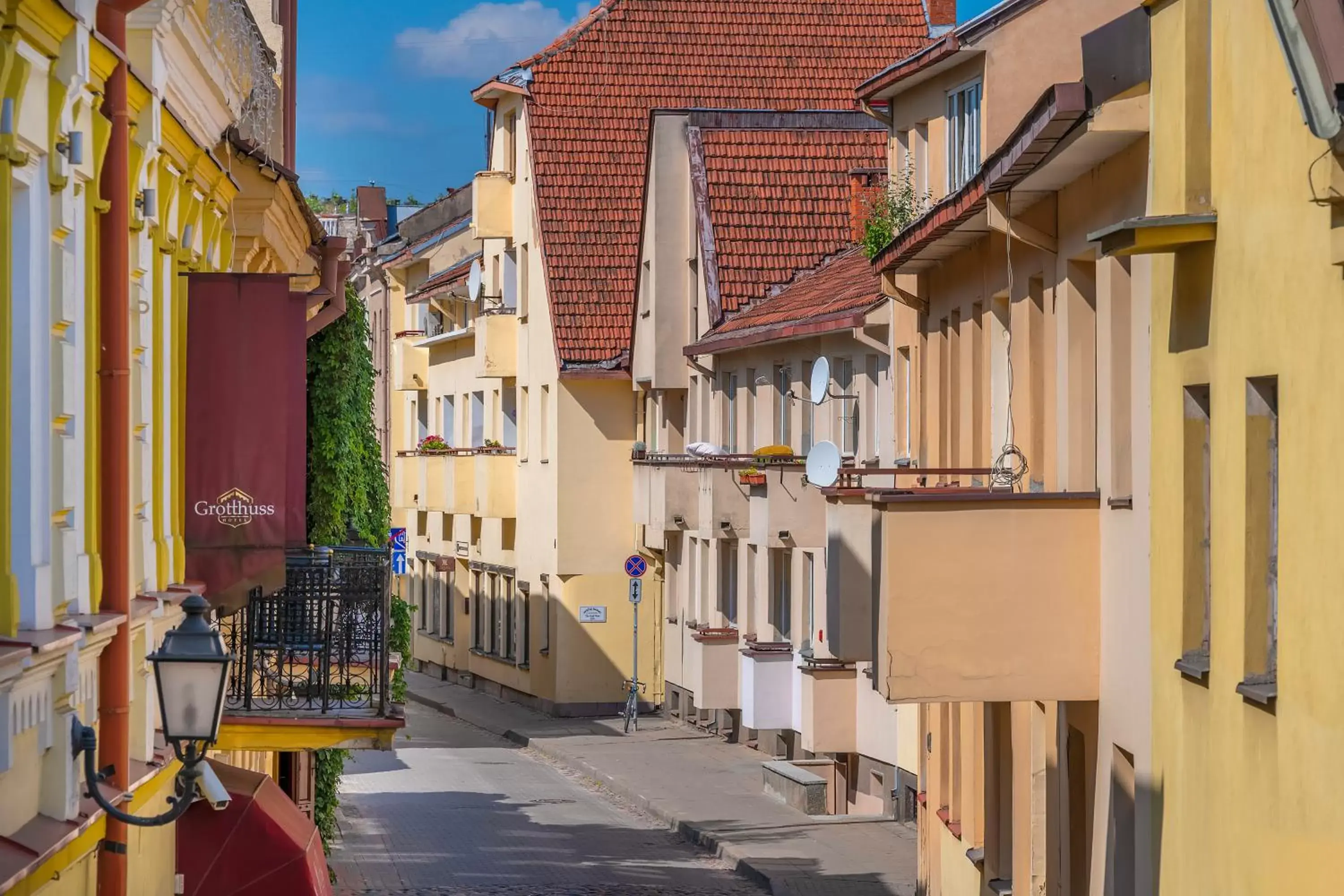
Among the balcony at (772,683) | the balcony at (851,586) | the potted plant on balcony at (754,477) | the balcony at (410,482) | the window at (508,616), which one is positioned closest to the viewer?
the balcony at (851,586)

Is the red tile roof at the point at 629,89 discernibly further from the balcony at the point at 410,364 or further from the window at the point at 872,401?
the balcony at the point at 410,364

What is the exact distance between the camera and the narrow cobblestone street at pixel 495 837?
23812 mm

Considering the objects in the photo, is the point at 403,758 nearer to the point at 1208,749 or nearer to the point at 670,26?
the point at 670,26

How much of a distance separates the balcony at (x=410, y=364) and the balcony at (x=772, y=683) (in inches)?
1150

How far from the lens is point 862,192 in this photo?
93.4ft

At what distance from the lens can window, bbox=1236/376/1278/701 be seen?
364 inches

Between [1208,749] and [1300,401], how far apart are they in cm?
208

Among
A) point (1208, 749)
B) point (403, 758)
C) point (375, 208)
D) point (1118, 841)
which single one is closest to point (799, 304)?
point (403, 758)

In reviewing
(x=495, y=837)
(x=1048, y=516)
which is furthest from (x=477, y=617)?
(x=1048, y=516)

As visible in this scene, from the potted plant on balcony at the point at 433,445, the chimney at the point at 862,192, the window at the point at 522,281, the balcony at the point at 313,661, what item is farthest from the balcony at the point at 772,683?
the potted plant on balcony at the point at 433,445

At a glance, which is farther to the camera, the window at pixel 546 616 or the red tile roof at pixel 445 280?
the red tile roof at pixel 445 280

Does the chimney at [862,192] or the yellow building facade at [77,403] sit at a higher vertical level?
the chimney at [862,192]

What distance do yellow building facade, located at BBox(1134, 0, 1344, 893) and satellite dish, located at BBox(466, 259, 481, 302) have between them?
126ft

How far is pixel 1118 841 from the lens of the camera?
40.8 ft
